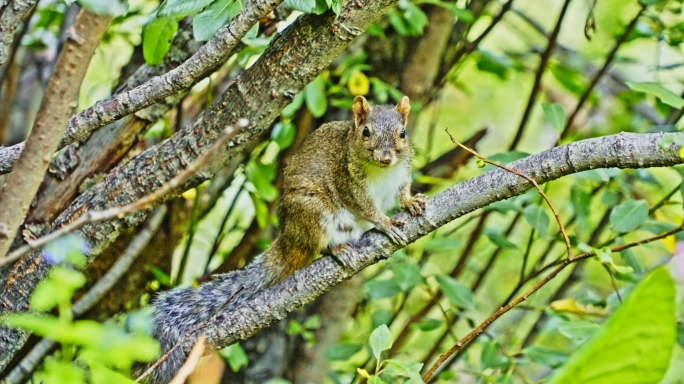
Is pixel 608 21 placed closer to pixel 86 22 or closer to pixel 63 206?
pixel 63 206

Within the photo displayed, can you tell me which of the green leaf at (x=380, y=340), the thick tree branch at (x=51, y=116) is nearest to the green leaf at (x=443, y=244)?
the green leaf at (x=380, y=340)

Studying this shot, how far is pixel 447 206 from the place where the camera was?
143 cm

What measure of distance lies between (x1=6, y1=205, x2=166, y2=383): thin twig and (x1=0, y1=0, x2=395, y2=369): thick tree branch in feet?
1.10

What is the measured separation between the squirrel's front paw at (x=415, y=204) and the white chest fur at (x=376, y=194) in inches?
3.6

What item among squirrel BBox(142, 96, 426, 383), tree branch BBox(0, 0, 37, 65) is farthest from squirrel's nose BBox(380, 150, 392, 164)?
tree branch BBox(0, 0, 37, 65)

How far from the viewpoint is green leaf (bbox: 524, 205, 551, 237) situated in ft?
6.79

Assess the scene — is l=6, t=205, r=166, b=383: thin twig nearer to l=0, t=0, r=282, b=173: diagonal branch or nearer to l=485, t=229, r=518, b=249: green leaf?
l=0, t=0, r=282, b=173: diagonal branch

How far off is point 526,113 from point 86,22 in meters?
1.99

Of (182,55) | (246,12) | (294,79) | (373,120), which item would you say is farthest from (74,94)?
(373,120)

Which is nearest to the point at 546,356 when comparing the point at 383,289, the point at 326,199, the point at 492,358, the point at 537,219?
the point at 492,358

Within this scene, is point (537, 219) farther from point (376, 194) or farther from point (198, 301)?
point (198, 301)

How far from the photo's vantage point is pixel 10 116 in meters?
2.47

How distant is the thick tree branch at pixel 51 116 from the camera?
75 cm

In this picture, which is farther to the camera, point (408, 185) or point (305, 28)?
point (408, 185)
